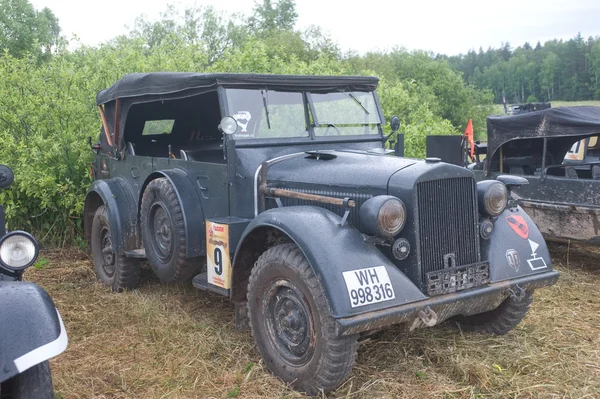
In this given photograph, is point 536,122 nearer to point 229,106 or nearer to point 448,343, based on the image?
point 448,343

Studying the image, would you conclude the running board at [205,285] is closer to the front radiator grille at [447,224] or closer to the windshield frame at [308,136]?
the windshield frame at [308,136]

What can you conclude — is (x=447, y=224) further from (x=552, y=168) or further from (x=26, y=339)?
(x=552, y=168)

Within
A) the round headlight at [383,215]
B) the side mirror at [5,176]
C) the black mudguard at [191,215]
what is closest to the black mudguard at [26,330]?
the side mirror at [5,176]

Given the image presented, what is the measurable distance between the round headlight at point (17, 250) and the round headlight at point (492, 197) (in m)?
2.88

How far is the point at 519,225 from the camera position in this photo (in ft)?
14.8

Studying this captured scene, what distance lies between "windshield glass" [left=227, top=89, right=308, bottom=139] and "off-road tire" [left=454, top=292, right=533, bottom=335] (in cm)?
204

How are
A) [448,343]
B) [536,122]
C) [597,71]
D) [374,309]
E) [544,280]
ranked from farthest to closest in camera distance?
[597,71] → [536,122] → [448,343] → [544,280] → [374,309]

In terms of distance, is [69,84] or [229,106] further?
[69,84]

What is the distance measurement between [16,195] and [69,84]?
174 cm

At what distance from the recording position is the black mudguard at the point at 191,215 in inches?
193

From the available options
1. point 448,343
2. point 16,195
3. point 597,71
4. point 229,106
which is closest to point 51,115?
point 16,195

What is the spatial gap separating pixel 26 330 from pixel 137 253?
311 cm

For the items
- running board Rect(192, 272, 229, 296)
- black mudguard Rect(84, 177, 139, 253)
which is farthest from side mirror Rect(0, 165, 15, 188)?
black mudguard Rect(84, 177, 139, 253)

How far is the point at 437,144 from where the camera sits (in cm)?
873
